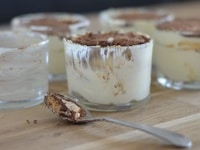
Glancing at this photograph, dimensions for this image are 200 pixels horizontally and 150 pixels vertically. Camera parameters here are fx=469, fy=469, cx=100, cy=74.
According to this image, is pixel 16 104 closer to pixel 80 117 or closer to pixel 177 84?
pixel 80 117

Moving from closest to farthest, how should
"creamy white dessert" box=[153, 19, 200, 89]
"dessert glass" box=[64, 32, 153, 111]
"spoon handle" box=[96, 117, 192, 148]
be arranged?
1. "spoon handle" box=[96, 117, 192, 148]
2. "dessert glass" box=[64, 32, 153, 111]
3. "creamy white dessert" box=[153, 19, 200, 89]

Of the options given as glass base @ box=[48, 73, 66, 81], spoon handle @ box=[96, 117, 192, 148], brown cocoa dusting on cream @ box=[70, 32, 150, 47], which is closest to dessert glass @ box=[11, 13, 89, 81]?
glass base @ box=[48, 73, 66, 81]

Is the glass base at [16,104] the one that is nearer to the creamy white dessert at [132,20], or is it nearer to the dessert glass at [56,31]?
the dessert glass at [56,31]

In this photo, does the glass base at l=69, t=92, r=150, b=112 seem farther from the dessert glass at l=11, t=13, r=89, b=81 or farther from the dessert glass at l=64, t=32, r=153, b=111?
the dessert glass at l=11, t=13, r=89, b=81

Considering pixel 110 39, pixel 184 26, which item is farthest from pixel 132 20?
pixel 110 39

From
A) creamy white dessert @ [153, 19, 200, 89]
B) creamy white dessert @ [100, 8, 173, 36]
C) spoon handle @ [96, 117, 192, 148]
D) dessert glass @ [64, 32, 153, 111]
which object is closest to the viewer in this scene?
spoon handle @ [96, 117, 192, 148]

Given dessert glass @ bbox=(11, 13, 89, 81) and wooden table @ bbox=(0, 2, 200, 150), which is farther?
dessert glass @ bbox=(11, 13, 89, 81)
